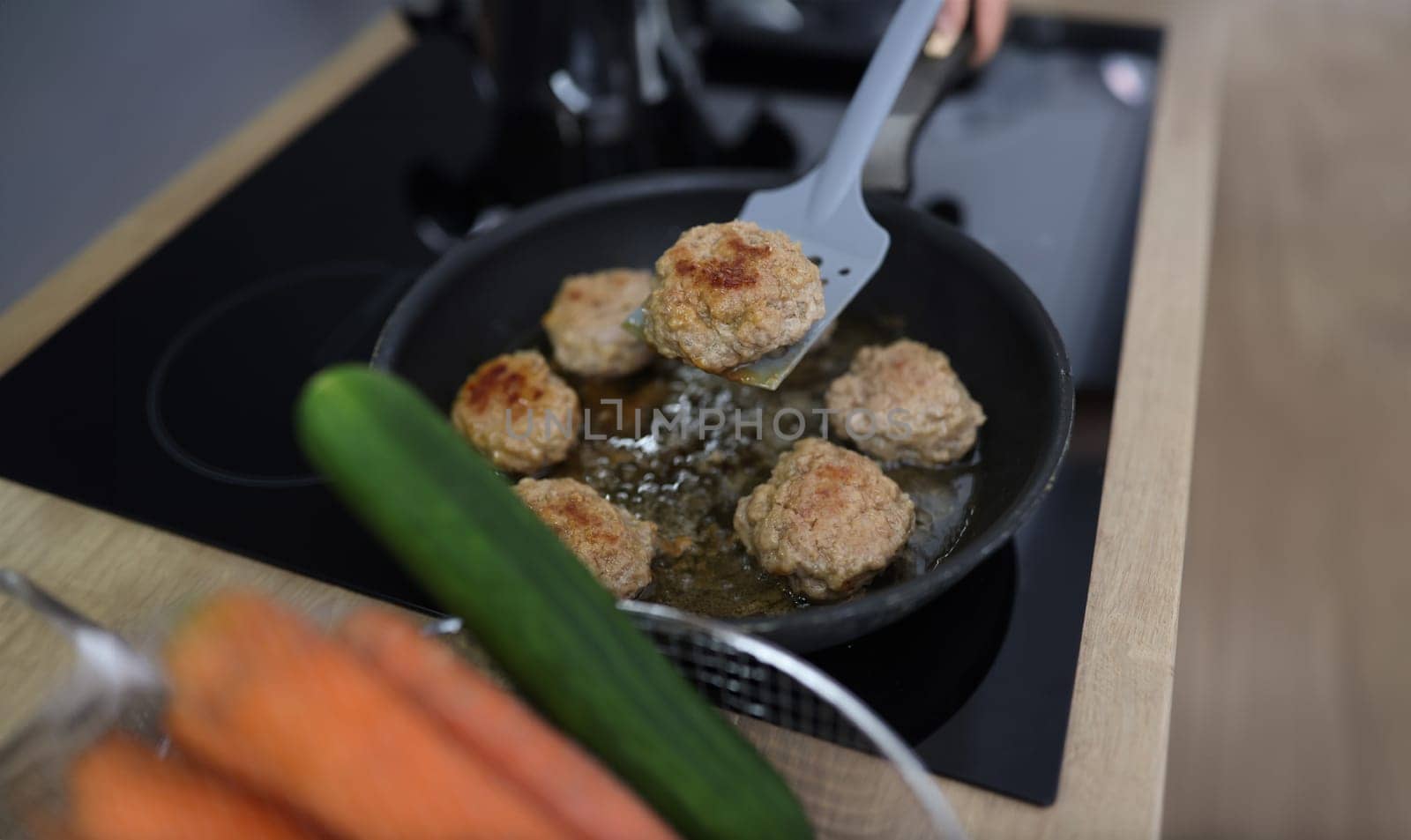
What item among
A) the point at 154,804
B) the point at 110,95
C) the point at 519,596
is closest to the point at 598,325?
the point at 519,596

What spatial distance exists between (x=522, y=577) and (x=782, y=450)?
1.76 ft

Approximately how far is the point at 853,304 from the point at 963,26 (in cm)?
39

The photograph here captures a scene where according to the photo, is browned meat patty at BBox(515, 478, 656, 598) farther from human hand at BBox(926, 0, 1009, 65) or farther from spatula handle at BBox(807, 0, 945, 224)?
human hand at BBox(926, 0, 1009, 65)

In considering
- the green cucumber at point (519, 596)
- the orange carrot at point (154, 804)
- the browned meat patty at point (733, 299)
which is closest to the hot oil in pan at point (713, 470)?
the browned meat patty at point (733, 299)

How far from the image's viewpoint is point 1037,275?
137 cm

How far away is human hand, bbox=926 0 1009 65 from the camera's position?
1277mm

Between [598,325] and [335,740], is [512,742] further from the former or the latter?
[598,325]

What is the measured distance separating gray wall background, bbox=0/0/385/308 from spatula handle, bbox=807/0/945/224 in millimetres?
1186

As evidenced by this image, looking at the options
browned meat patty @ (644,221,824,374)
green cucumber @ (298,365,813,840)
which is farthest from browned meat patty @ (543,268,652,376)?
green cucumber @ (298,365,813,840)

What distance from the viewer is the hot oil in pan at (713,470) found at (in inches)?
40.0

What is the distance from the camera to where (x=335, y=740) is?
1.95 feet

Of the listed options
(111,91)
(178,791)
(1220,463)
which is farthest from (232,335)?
(1220,463)

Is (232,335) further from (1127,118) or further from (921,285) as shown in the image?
(1127,118)

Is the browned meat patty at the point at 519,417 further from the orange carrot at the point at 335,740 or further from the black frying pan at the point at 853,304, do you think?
the orange carrot at the point at 335,740
